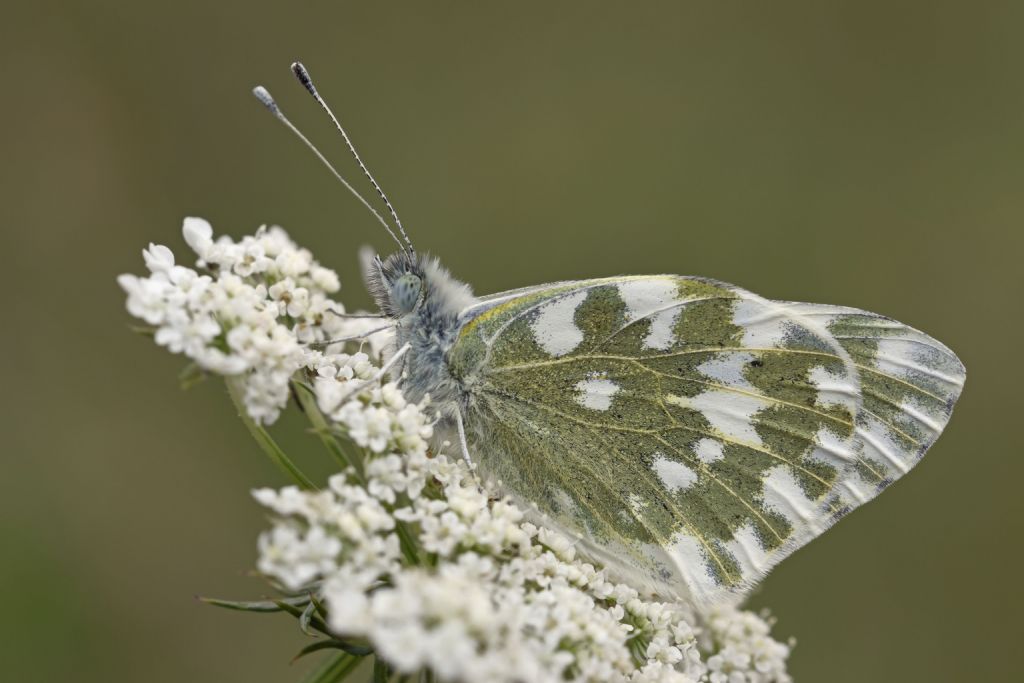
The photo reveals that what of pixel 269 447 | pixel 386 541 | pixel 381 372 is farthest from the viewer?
pixel 381 372

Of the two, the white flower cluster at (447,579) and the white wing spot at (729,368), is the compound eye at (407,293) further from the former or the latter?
the white wing spot at (729,368)

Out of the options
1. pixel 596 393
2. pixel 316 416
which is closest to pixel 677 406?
pixel 596 393

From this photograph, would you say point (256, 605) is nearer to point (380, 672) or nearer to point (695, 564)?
point (380, 672)

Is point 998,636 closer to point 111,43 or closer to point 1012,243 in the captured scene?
point 1012,243

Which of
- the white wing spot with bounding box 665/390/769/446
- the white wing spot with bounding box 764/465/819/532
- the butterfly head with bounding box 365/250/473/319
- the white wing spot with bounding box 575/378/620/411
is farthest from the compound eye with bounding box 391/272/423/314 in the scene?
the white wing spot with bounding box 764/465/819/532

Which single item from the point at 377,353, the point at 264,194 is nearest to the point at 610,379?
the point at 377,353

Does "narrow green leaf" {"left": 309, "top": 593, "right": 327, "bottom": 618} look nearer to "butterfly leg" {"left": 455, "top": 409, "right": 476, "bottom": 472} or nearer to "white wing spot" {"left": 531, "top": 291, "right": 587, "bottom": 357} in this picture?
"butterfly leg" {"left": 455, "top": 409, "right": 476, "bottom": 472}
